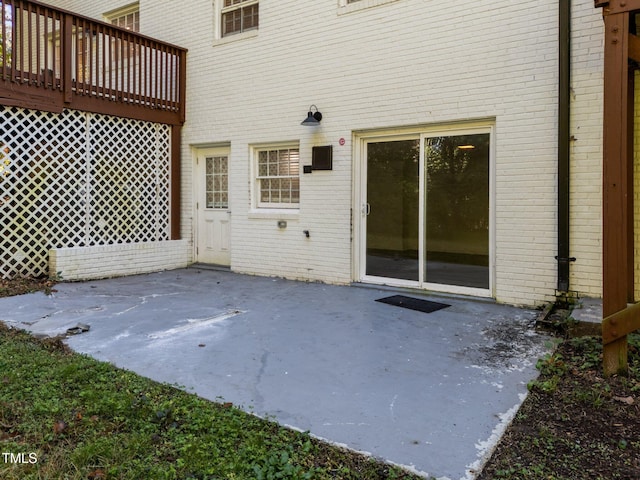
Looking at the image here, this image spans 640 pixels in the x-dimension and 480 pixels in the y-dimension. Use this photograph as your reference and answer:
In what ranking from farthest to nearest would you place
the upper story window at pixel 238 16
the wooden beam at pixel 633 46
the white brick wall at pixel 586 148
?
the upper story window at pixel 238 16, the white brick wall at pixel 586 148, the wooden beam at pixel 633 46

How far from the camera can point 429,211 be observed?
243 inches

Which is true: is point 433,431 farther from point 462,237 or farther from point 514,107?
point 514,107

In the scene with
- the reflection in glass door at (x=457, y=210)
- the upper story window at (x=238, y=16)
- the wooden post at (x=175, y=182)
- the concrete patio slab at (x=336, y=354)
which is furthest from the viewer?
the wooden post at (x=175, y=182)

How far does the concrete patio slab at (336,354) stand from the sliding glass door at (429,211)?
40 cm

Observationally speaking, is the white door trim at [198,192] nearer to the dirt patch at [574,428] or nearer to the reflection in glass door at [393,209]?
the reflection in glass door at [393,209]

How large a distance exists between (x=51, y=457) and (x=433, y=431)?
192cm

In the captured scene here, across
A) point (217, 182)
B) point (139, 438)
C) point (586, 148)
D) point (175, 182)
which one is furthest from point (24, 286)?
point (586, 148)

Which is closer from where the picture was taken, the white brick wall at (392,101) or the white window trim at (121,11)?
the white brick wall at (392,101)

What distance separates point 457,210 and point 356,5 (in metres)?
3.27

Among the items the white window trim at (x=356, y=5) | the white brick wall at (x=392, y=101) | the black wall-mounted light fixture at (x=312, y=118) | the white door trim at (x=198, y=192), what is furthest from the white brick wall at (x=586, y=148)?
the white door trim at (x=198, y=192)

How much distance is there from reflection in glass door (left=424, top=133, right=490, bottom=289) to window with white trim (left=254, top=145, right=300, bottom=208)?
7.34ft

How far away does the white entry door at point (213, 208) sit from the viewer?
27.9 feet

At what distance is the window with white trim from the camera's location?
24.7 ft

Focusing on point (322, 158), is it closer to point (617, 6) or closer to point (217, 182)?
point (217, 182)
